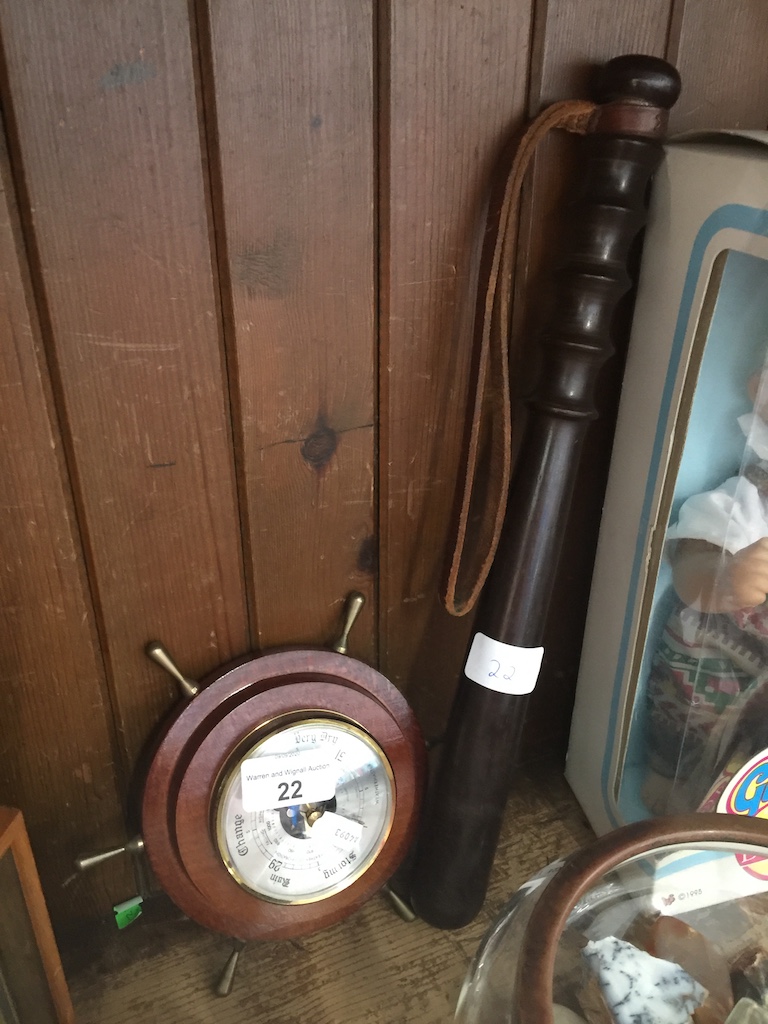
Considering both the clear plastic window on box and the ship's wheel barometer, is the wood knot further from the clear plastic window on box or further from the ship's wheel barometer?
the clear plastic window on box

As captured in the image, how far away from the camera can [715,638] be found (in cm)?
74

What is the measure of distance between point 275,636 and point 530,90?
51 centimetres

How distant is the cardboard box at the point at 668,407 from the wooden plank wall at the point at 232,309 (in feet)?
0.26

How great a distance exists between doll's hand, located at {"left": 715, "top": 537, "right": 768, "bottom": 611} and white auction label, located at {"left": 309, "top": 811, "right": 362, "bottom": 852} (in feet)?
1.30

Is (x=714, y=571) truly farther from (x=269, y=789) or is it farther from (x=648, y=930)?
(x=269, y=789)

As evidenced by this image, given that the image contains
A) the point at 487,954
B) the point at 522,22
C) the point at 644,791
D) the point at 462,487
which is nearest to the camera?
the point at 487,954

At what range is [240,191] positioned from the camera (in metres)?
0.56

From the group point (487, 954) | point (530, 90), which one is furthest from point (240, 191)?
point (487, 954)

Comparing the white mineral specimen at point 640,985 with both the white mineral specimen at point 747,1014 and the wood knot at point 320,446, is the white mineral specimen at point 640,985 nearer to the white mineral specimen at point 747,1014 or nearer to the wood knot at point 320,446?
the white mineral specimen at point 747,1014

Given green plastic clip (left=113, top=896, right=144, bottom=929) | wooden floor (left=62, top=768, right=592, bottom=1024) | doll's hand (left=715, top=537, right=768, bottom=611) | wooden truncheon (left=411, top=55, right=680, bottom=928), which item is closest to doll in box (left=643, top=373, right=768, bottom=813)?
doll's hand (left=715, top=537, right=768, bottom=611)

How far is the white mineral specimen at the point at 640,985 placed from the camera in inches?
17.4

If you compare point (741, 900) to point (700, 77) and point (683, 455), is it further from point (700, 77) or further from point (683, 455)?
point (700, 77)

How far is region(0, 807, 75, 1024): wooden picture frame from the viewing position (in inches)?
23.0

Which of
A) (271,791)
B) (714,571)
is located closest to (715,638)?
(714,571)
